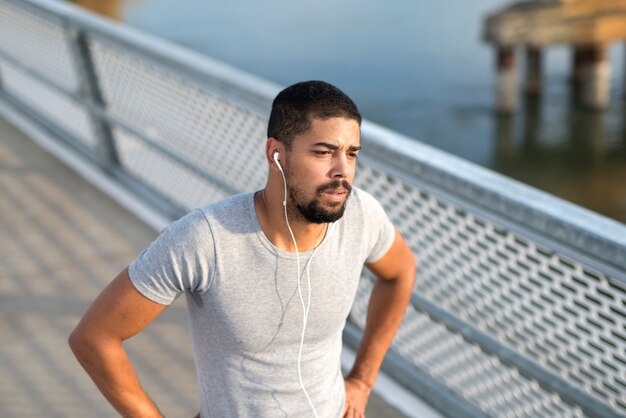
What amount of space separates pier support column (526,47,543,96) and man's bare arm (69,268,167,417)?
17799mm

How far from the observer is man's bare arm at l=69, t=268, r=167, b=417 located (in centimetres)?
162

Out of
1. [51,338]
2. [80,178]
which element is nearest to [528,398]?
[51,338]

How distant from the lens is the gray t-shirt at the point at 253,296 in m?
1.59

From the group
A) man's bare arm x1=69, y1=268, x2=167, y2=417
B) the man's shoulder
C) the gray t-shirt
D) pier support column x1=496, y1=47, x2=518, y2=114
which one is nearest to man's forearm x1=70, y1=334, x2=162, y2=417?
man's bare arm x1=69, y1=268, x2=167, y2=417

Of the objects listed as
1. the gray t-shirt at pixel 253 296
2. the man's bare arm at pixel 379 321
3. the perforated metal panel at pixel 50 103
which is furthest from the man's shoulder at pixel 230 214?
the perforated metal panel at pixel 50 103

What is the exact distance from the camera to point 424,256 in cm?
303

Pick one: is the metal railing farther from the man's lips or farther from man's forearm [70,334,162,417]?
man's forearm [70,334,162,417]

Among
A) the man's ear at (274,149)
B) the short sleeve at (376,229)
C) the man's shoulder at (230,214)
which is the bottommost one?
the short sleeve at (376,229)

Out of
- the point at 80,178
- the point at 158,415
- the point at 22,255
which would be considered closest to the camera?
the point at 158,415

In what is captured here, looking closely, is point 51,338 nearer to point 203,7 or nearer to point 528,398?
point 528,398

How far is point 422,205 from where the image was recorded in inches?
113

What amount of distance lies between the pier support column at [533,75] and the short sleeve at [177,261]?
58.5 ft

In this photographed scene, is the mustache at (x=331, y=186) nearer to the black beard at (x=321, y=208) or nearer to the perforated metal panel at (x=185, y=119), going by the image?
the black beard at (x=321, y=208)

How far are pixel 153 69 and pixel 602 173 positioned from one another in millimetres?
12586
